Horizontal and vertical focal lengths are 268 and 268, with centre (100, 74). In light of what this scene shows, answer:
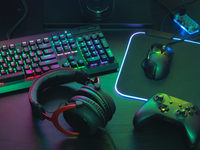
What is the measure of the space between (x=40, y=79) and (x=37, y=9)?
380 mm

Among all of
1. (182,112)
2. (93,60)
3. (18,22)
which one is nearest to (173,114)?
(182,112)

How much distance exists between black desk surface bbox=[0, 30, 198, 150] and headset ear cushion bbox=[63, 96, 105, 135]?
57 millimetres

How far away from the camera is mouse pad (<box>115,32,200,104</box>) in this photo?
81cm

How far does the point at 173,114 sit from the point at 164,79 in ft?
0.56

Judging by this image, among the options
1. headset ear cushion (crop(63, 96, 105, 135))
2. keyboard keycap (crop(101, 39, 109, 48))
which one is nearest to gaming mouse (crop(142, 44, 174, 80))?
keyboard keycap (crop(101, 39, 109, 48))

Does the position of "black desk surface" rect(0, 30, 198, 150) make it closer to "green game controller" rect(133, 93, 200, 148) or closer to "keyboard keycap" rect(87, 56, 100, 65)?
"green game controller" rect(133, 93, 200, 148)

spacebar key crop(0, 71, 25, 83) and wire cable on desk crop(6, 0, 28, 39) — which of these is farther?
wire cable on desk crop(6, 0, 28, 39)

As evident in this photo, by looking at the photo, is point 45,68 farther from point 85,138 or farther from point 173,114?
point 173,114

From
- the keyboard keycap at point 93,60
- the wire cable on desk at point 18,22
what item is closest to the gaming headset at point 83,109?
the keyboard keycap at point 93,60

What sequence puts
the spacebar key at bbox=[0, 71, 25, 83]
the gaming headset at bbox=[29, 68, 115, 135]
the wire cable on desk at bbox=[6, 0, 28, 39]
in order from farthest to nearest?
the wire cable on desk at bbox=[6, 0, 28, 39] < the spacebar key at bbox=[0, 71, 25, 83] < the gaming headset at bbox=[29, 68, 115, 135]

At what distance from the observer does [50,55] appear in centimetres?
83

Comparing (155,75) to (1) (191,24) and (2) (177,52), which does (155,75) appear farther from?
(1) (191,24)

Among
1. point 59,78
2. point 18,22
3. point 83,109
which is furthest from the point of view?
point 18,22

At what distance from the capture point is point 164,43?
94 centimetres
